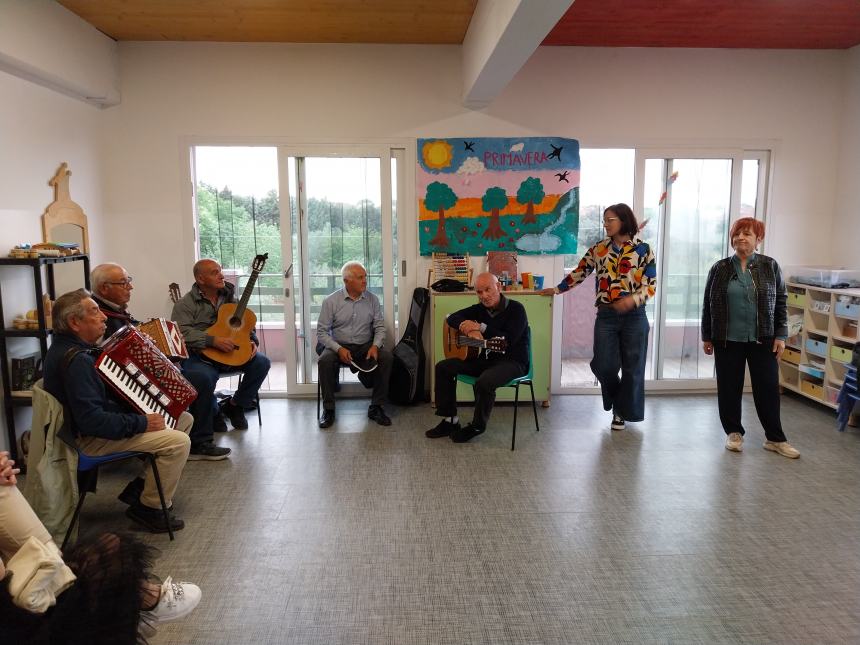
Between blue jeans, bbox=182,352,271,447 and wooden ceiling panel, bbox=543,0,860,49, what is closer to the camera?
blue jeans, bbox=182,352,271,447

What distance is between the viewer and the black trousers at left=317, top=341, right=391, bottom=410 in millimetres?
4321

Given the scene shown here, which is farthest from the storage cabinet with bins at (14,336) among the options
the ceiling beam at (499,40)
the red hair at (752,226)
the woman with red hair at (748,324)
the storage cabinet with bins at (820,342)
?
the storage cabinet with bins at (820,342)

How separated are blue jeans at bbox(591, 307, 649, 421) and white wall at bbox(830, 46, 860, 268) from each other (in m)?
2.16

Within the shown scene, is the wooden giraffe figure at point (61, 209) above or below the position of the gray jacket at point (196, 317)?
above

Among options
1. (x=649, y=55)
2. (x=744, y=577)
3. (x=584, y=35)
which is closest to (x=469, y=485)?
(x=744, y=577)

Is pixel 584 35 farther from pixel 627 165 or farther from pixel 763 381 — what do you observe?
pixel 763 381

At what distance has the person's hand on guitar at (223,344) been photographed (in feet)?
13.0

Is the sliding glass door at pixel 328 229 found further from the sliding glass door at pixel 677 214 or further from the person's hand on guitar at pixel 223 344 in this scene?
the sliding glass door at pixel 677 214

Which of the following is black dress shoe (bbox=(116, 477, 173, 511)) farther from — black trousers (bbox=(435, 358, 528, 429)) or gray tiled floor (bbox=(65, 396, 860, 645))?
black trousers (bbox=(435, 358, 528, 429))

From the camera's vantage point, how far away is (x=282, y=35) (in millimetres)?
4473

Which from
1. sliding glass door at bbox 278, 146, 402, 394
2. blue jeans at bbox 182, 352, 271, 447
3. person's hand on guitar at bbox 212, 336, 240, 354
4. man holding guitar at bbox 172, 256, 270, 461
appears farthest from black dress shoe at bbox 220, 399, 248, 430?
sliding glass door at bbox 278, 146, 402, 394

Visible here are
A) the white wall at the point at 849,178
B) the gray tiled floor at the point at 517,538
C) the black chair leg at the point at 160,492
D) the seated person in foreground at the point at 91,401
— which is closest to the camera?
the gray tiled floor at the point at 517,538

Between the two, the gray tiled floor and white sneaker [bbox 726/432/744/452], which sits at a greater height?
white sneaker [bbox 726/432/744/452]

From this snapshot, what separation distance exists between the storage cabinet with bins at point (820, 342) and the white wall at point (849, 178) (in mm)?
517
